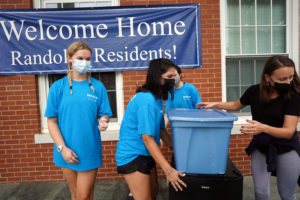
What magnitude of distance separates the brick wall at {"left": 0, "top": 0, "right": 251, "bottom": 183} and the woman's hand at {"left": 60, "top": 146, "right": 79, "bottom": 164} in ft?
5.95

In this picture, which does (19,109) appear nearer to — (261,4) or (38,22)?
(38,22)

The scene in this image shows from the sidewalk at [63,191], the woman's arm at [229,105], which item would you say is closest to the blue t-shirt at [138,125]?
the woman's arm at [229,105]

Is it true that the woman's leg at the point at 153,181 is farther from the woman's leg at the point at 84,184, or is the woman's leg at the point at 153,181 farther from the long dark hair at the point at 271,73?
the long dark hair at the point at 271,73

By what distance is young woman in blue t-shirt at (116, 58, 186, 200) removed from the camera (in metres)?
1.53

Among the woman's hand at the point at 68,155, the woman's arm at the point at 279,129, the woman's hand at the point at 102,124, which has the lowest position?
the woman's hand at the point at 68,155

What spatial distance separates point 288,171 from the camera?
6.00 feet

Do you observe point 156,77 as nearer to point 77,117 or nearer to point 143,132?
point 143,132

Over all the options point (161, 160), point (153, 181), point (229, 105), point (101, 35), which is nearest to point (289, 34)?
point (229, 105)

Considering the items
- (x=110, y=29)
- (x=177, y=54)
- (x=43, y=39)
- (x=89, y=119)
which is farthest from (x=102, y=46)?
(x=89, y=119)

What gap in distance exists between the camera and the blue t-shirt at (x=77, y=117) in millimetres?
1724

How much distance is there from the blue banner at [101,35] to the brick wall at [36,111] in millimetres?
164

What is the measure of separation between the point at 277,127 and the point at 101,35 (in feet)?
8.74

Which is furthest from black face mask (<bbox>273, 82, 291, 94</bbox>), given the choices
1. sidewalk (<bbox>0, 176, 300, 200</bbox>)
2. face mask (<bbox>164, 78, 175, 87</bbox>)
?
sidewalk (<bbox>0, 176, 300, 200</bbox>)

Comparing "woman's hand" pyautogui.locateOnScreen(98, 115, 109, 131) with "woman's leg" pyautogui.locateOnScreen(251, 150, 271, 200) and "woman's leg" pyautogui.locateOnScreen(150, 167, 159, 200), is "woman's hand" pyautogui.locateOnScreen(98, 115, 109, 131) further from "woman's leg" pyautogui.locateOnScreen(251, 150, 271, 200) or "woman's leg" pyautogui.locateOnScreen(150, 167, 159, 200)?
"woman's leg" pyautogui.locateOnScreen(251, 150, 271, 200)
